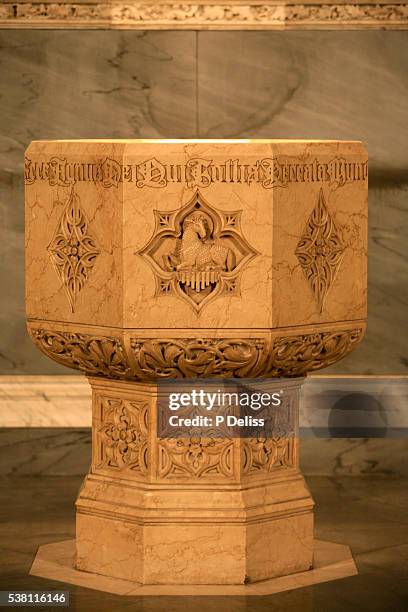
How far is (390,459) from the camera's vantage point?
596 cm

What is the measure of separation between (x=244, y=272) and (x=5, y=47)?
2.12 metres

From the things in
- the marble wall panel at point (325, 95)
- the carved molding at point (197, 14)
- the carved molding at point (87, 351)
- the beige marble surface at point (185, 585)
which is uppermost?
the carved molding at point (197, 14)

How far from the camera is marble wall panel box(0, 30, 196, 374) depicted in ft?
19.2

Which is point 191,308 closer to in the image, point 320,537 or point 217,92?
point 320,537

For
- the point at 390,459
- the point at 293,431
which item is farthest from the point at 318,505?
the point at 293,431

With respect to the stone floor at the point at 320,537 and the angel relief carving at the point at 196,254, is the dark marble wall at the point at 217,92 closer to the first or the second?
the stone floor at the point at 320,537

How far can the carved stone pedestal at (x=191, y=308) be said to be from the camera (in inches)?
165

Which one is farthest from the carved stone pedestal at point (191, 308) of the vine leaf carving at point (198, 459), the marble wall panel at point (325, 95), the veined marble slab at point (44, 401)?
the marble wall panel at point (325, 95)

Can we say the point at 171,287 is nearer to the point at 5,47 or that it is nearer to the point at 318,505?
the point at 318,505

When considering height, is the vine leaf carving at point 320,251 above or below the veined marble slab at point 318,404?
above

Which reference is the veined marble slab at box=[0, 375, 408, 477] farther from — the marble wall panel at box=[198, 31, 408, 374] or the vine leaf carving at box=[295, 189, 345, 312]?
the vine leaf carving at box=[295, 189, 345, 312]

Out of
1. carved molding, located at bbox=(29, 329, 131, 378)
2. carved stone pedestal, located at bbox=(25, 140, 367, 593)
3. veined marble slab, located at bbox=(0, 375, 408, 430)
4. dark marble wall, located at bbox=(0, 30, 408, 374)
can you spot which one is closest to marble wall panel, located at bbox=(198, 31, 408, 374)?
dark marble wall, located at bbox=(0, 30, 408, 374)

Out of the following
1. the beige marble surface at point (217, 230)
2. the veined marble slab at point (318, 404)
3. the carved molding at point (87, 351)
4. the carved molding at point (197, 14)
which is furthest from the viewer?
the veined marble slab at point (318, 404)

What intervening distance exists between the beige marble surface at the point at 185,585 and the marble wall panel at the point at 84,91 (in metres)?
1.62
